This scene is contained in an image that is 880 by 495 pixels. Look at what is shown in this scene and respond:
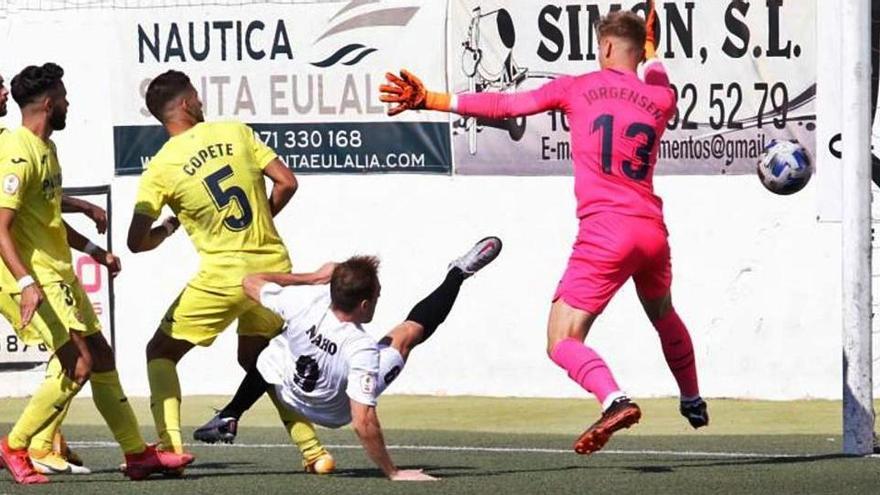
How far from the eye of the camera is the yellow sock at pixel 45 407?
10039 millimetres

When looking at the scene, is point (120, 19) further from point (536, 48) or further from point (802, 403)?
point (802, 403)

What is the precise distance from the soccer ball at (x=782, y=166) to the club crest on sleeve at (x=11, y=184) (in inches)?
216

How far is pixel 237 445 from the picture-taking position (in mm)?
12664

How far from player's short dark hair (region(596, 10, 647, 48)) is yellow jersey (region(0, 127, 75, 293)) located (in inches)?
103

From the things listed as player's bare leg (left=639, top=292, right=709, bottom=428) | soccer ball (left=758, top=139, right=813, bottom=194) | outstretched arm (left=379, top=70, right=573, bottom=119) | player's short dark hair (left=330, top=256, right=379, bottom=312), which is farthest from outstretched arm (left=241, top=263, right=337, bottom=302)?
soccer ball (left=758, top=139, right=813, bottom=194)

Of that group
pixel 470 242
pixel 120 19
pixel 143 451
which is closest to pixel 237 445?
pixel 143 451

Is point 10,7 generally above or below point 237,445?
above

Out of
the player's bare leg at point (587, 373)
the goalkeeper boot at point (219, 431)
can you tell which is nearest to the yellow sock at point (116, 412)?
the goalkeeper boot at point (219, 431)

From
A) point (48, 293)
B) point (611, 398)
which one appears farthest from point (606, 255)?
point (48, 293)

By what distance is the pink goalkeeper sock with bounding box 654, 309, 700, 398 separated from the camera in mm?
10656

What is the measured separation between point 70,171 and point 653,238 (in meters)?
7.31

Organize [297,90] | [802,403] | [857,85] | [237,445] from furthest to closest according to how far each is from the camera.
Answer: [297,90]
[802,403]
[237,445]
[857,85]

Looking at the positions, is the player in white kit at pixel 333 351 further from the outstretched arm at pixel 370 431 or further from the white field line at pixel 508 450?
the white field line at pixel 508 450

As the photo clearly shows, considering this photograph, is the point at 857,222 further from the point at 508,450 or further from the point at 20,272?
the point at 20,272
